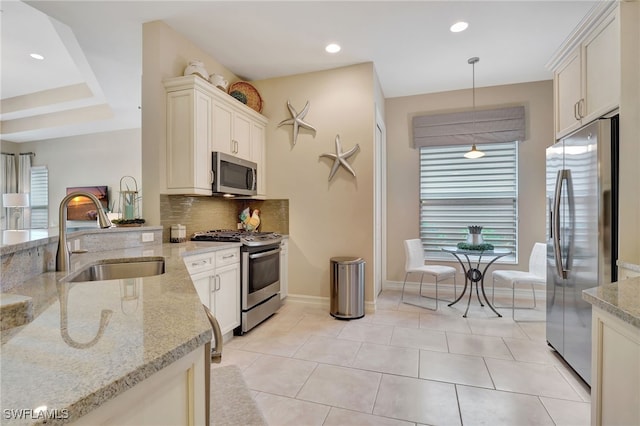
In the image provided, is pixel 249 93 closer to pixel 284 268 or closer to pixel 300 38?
pixel 300 38

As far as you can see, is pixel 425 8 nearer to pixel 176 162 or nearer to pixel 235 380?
pixel 176 162

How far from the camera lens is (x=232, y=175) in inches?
129

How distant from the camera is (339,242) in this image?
3.74 meters

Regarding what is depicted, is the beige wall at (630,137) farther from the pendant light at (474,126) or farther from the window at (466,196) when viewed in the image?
the window at (466,196)

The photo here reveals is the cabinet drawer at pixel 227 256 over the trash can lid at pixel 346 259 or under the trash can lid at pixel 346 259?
over

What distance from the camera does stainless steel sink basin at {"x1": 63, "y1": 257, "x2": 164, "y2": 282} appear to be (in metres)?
1.80

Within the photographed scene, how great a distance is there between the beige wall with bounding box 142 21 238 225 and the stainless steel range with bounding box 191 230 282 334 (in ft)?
1.97

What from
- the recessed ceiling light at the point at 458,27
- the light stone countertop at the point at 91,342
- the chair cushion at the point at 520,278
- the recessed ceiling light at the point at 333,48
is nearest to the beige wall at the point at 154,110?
the recessed ceiling light at the point at 333,48

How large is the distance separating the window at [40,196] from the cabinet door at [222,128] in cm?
615

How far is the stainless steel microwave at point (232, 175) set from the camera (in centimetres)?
306

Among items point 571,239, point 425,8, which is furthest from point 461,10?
point 571,239

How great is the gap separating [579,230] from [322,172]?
2.52m

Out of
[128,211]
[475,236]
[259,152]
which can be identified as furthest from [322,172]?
[128,211]

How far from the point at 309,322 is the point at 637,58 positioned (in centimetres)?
329
